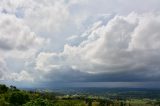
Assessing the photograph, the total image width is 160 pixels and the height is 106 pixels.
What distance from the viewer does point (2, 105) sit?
17288 cm

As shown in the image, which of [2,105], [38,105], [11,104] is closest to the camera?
[38,105]

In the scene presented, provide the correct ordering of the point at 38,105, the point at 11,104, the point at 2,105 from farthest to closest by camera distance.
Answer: the point at 11,104
the point at 2,105
the point at 38,105

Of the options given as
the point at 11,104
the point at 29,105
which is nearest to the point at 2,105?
the point at 11,104

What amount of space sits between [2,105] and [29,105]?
66.0 meters

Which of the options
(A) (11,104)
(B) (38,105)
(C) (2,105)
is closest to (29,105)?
(B) (38,105)

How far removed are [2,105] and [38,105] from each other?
228 ft

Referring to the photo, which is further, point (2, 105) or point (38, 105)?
point (2, 105)

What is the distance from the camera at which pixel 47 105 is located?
367ft

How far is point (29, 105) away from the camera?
4397 inches

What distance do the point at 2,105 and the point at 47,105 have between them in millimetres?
68125

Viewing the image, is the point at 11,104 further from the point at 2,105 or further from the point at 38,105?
the point at 38,105

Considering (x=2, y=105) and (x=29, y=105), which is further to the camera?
(x=2, y=105)

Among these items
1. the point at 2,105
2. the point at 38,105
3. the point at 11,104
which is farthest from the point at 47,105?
the point at 11,104

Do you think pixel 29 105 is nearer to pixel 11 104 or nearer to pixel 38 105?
pixel 38 105
